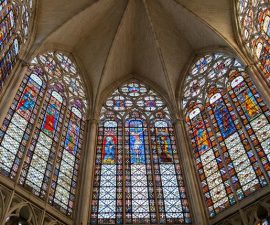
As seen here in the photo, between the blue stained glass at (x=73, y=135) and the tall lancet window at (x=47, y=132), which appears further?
the blue stained glass at (x=73, y=135)

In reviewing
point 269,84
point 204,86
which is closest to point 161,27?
point 204,86

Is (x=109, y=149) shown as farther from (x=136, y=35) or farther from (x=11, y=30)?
(x=136, y=35)

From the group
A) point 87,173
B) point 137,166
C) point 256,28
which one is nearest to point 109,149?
point 137,166

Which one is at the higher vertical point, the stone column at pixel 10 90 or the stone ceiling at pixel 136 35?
the stone ceiling at pixel 136 35

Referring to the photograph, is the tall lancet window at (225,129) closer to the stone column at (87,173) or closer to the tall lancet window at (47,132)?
the stone column at (87,173)

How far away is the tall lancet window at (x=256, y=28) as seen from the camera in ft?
50.3

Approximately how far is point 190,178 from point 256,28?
22.1ft

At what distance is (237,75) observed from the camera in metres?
16.9

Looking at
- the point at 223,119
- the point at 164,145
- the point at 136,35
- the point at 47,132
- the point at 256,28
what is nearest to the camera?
the point at 47,132

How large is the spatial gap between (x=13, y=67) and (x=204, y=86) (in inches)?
333

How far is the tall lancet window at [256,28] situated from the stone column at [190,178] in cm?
405

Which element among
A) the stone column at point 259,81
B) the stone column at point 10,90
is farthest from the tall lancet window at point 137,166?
the stone column at point 10,90

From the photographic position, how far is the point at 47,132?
583 inches

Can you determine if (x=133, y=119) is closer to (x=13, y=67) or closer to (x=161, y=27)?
(x=161, y=27)
